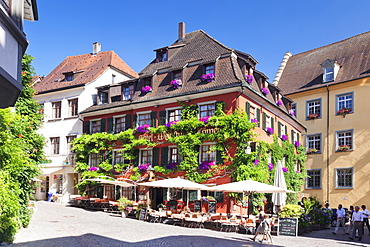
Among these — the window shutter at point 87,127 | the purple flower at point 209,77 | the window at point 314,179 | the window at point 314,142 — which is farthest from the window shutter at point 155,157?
the window at point 314,142

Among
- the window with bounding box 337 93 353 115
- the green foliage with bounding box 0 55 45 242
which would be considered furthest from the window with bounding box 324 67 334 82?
the green foliage with bounding box 0 55 45 242

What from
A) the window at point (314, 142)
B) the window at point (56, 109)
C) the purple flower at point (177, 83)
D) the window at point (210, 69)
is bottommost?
the window at point (314, 142)

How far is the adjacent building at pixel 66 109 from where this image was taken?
111 feet

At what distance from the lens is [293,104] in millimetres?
38812

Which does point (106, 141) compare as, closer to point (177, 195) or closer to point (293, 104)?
point (177, 195)

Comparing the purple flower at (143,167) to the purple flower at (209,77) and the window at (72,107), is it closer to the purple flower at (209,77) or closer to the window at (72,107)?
the purple flower at (209,77)

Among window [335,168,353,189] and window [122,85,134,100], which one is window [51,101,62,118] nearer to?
window [122,85,134,100]

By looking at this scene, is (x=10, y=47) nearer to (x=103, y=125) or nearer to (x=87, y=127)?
(x=103, y=125)

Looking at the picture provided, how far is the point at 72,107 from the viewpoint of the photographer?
34.3m

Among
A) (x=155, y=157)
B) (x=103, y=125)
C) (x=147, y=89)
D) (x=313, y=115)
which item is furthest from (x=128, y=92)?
(x=313, y=115)

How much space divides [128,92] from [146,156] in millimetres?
5705

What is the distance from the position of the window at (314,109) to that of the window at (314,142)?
5.77ft

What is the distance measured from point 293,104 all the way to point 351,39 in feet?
28.0

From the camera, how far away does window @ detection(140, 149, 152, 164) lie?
28.5m
